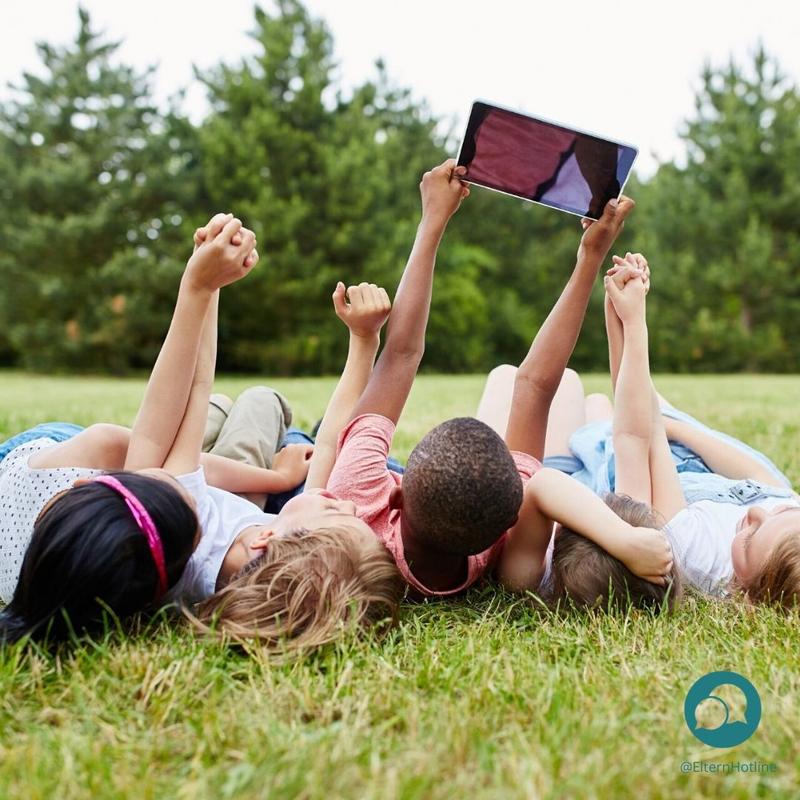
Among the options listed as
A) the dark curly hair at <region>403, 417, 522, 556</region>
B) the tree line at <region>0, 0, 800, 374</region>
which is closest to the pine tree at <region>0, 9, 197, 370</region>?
the tree line at <region>0, 0, 800, 374</region>

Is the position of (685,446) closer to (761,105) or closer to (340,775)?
(340,775)

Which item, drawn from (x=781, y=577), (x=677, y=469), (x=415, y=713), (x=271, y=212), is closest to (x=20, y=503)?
(x=415, y=713)

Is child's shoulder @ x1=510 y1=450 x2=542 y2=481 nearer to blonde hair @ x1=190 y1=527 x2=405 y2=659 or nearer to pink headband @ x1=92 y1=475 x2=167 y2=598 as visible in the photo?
blonde hair @ x1=190 y1=527 x2=405 y2=659

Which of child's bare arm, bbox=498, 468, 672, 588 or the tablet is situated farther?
the tablet

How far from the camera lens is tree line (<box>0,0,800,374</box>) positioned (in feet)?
61.0

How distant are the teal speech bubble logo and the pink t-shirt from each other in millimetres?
715

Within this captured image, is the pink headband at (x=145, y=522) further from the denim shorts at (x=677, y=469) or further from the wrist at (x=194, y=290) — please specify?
the denim shorts at (x=677, y=469)

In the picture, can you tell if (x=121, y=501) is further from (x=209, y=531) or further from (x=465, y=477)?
(x=465, y=477)

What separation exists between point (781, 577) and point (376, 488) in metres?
1.03

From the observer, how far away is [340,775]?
1.11m

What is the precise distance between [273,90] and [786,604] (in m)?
20.0

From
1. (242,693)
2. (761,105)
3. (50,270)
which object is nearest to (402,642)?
(242,693)

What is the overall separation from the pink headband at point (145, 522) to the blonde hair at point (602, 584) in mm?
925

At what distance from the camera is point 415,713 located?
4.22 feet
